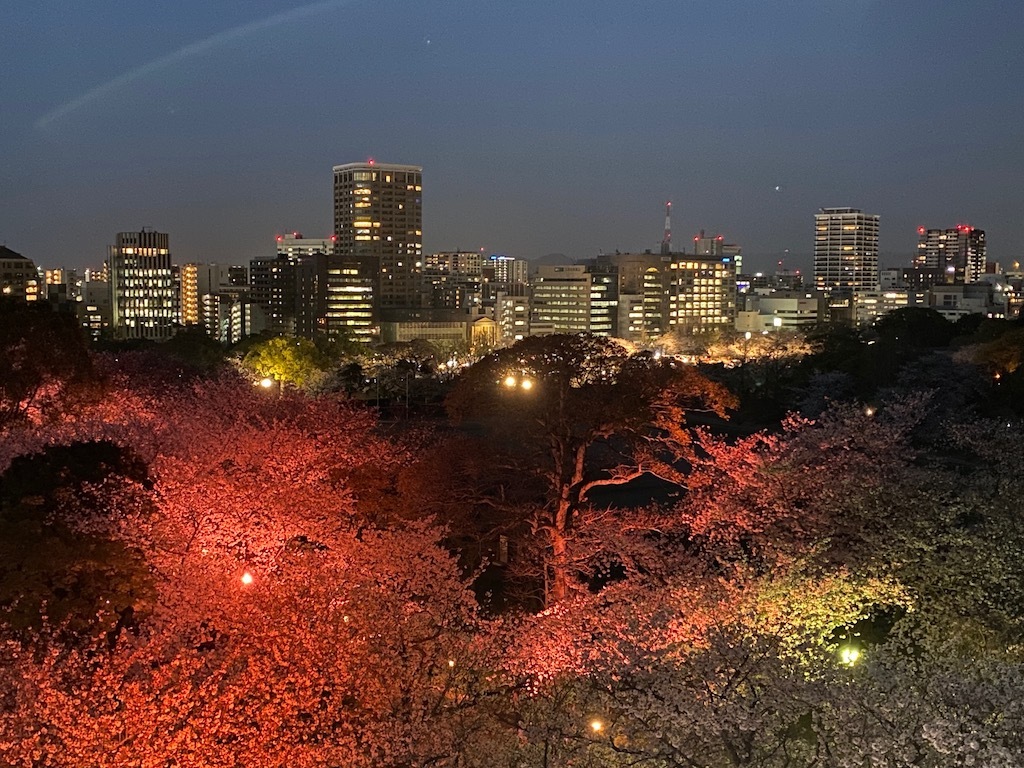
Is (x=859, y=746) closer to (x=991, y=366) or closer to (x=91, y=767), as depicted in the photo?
(x=91, y=767)

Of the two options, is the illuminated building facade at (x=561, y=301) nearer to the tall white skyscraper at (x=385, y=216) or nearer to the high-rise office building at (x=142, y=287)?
the tall white skyscraper at (x=385, y=216)

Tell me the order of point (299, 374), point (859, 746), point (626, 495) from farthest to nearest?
point (299, 374)
point (626, 495)
point (859, 746)

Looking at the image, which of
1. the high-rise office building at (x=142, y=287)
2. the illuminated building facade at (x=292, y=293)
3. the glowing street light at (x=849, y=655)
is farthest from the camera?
the high-rise office building at (x=142, y=287)

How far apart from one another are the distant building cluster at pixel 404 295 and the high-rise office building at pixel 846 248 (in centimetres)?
2874

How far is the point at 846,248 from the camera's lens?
17538 centimetres

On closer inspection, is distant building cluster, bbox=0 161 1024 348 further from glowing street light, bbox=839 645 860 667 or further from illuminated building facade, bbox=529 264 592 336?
glowing street light, bbox=839 645 860 667

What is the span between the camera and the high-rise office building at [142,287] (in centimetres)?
10344

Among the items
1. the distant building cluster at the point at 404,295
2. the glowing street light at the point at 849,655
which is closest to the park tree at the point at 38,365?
the glowing street light at the point at 849,655

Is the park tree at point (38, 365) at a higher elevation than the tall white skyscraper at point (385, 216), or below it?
below

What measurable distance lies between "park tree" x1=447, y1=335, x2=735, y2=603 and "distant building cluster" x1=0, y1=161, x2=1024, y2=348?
55428 millimetres

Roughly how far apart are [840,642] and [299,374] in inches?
1036

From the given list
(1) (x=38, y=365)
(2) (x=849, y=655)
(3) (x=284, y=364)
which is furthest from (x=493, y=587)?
(3) (x=284, y=364)

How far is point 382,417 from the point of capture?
3347cm

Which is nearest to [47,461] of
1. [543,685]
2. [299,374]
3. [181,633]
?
[181,633]
